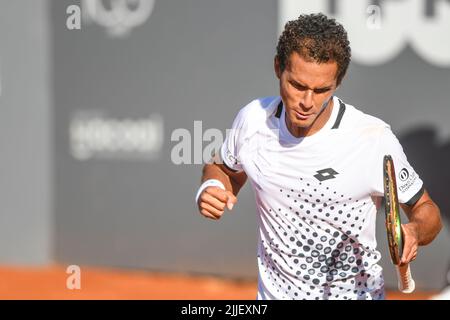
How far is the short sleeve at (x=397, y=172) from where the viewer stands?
125 inches

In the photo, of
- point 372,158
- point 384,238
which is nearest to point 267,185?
point 372,158

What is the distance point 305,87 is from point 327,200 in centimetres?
48

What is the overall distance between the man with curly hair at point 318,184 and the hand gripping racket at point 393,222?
0.19 meters

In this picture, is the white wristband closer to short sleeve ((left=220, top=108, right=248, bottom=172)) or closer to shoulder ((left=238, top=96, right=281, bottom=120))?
short sleeve ((left=220, top=108, right=248, bottom=172))

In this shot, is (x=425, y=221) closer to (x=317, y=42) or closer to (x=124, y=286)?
(x=317, y=42)

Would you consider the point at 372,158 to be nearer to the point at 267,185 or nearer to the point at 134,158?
the point at 267,185

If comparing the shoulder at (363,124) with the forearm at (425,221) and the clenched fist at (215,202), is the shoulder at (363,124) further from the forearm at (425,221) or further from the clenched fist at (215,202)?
the clenched fist at (215,202)

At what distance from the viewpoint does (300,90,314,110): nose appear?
3.09 metres

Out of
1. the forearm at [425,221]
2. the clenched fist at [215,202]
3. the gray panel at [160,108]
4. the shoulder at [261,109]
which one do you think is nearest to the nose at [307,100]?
the shoulder at [261,109]

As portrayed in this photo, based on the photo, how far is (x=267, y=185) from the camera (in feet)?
11.0

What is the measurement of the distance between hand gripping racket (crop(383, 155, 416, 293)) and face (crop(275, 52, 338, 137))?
0.33m

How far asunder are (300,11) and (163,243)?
2474 mm

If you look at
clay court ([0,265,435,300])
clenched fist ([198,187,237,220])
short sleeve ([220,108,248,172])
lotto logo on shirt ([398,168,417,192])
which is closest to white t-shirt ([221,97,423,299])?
lotto logo on shirt ([398,168,417,192])

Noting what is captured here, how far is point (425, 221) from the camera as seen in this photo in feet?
10.2
